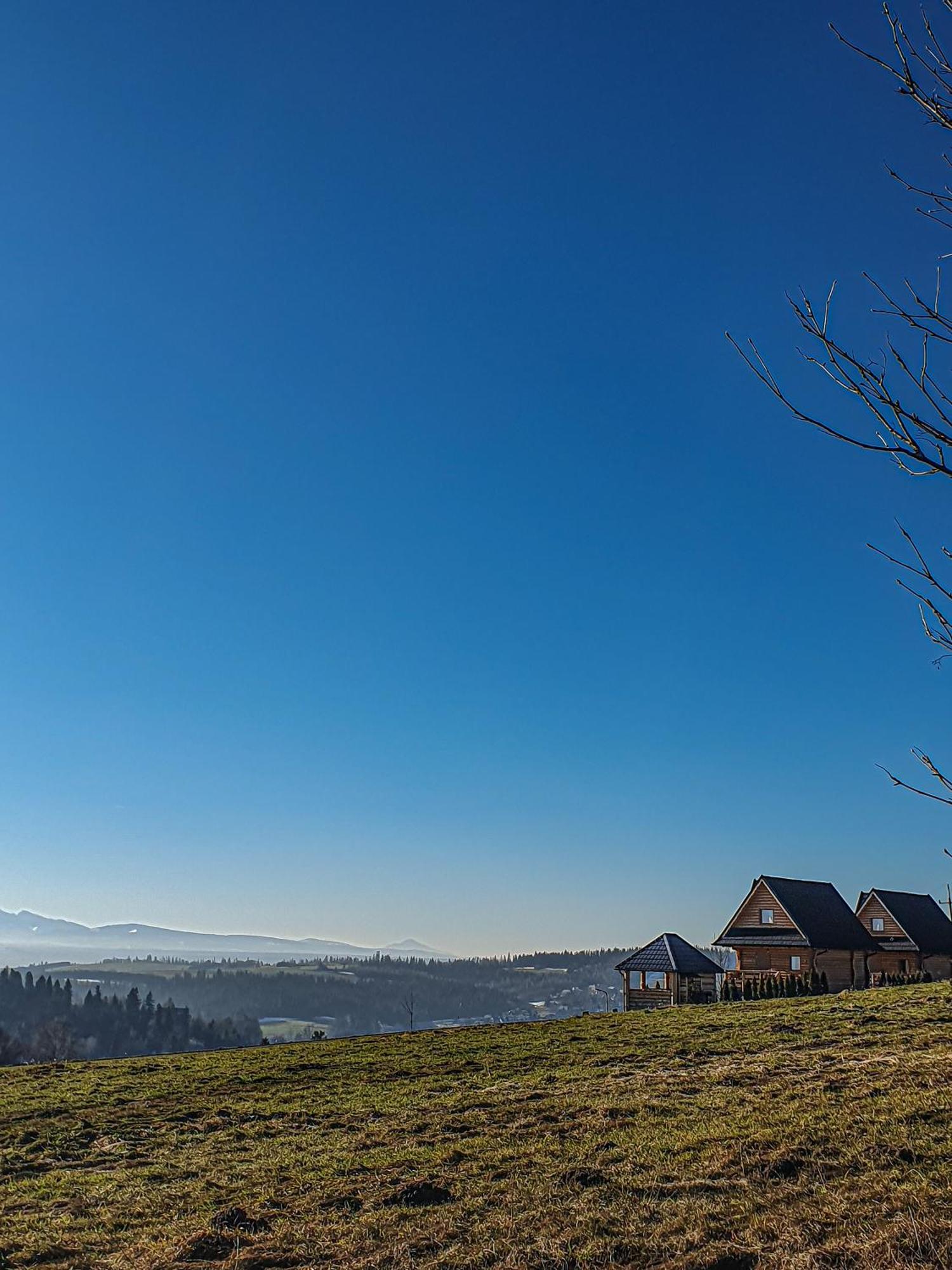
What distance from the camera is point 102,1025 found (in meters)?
127

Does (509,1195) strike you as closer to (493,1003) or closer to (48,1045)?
(48,1045)

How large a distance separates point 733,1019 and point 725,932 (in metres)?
23.3

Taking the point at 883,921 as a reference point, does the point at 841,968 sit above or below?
below

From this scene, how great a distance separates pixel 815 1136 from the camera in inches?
420

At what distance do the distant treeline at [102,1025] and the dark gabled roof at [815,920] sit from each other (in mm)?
82678

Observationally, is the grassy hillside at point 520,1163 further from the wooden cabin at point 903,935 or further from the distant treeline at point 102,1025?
the distant treeline at point 102,1025

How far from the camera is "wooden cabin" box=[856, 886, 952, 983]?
4812 centimetres

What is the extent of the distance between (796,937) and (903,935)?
777cm

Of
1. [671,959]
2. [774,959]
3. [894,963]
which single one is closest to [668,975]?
[671,959]

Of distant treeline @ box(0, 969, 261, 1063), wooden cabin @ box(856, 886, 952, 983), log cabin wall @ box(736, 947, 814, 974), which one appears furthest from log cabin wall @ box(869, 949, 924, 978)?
distant treeline @ box(0, 969, 261, 1063)

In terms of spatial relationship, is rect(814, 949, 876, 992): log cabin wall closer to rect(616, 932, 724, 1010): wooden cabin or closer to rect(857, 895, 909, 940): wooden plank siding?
rect(857, 895, 909, 940): wooden plank siding

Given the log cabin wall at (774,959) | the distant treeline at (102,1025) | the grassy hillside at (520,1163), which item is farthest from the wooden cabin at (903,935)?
the distant treeline at (102,1025)

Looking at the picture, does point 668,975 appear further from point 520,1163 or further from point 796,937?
point 520,1163

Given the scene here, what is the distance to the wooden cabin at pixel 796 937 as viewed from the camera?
44.8m
